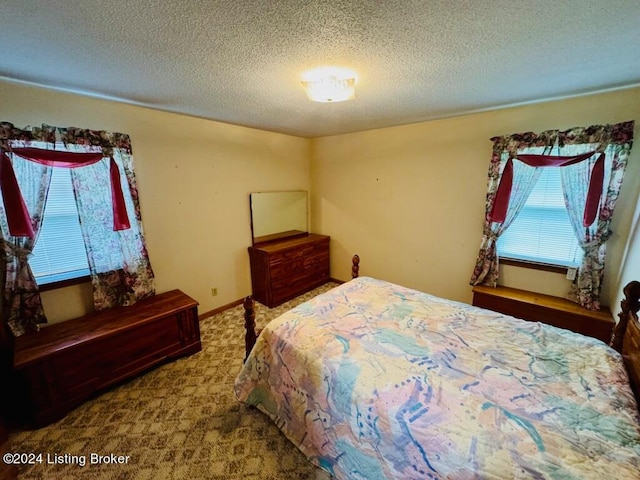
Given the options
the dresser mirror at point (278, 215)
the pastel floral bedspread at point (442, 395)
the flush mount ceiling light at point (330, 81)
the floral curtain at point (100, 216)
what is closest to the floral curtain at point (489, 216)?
the pastel floral bedspread at point (442, 395)

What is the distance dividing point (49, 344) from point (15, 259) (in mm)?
689

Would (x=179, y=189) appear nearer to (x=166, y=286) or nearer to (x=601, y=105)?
(x=166, y=286)

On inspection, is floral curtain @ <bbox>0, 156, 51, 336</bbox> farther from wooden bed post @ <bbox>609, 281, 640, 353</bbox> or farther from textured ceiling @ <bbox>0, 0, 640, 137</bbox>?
wooden bed post @ <bbox>609, 281, 640, 353</bbox>

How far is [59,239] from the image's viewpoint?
83.6 inches

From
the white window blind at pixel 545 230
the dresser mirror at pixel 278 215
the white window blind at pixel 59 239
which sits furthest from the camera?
the dresser mirror at pixel 278 215

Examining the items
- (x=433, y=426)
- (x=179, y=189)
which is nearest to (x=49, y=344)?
(x=179, y=189)

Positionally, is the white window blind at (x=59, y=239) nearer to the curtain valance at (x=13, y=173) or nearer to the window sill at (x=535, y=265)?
the curtain valance at (x=13, y=173)

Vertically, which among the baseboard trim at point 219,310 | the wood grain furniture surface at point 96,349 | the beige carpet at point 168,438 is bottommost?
the beige carpet at point 168,438

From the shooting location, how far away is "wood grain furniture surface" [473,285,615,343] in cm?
216

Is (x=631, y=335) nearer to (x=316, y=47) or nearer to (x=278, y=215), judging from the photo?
(x=316, y=47)

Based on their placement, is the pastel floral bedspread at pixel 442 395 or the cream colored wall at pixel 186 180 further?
the cream colored wall at pixel 186 180

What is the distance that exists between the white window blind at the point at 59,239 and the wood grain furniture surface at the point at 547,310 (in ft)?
12.7

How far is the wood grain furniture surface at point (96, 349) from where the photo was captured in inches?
67.8

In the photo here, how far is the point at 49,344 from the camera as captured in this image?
182 cm
